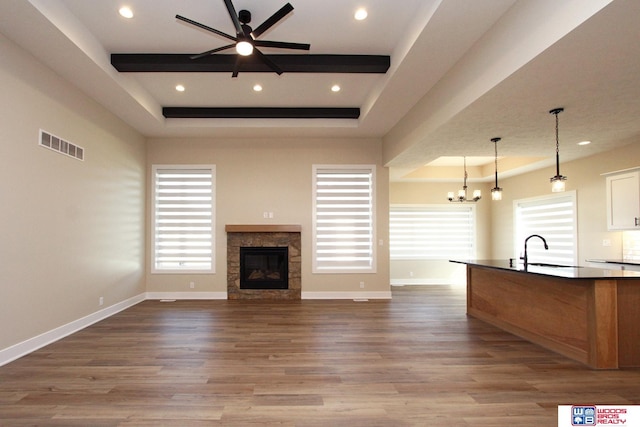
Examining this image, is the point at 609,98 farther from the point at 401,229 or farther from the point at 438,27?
the point at 401,229

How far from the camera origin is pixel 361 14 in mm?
3297

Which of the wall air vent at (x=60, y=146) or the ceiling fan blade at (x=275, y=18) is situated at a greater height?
the ceiling fan blade at (x=275, y=18)

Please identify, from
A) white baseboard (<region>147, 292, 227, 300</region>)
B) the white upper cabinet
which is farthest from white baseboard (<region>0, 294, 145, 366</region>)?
the white upper cabinet

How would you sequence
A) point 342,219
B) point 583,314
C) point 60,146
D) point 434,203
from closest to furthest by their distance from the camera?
1. point 583,314
2. point 60,146
3. point 342,219
4. point 434,203

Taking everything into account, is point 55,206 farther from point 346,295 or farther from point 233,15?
point 346,295

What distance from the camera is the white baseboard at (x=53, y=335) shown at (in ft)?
10.6

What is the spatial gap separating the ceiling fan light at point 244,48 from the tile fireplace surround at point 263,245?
11.8ft

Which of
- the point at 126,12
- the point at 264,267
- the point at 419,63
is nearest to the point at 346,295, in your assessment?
the point at 264,267

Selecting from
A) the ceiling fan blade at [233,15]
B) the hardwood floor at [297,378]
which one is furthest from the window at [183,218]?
the ceiling fan blade at [233,15]

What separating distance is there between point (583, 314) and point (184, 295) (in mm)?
5971

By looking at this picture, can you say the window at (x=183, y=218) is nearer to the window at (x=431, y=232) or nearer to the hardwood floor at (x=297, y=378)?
the hardwood floor at (x=297, y=378)

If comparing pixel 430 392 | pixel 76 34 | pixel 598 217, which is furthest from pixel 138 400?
pixel 598 217

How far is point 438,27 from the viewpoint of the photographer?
116 inches

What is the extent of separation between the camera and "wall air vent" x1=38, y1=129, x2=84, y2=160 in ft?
12.2
